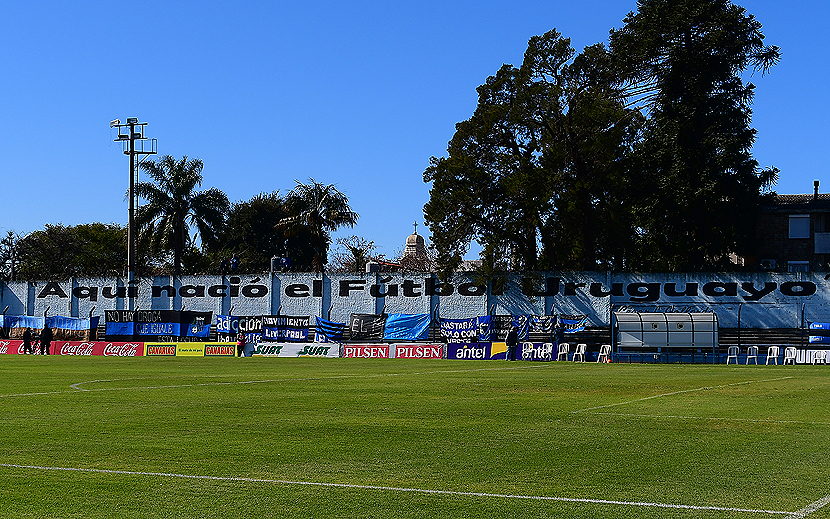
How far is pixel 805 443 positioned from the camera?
13.0 metres

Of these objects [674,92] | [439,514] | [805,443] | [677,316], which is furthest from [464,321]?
[439,514]

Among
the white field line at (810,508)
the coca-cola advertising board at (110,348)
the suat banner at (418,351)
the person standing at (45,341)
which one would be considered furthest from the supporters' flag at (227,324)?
the white field line at (810,508)

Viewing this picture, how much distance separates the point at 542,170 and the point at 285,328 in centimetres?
1961

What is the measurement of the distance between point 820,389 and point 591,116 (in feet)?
124

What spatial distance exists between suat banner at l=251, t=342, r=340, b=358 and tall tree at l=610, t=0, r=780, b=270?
20312mm

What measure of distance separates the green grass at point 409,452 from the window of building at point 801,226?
5009cm

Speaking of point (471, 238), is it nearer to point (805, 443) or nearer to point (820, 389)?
point (820, 389)

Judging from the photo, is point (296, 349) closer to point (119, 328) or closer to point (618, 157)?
point (119, 328)

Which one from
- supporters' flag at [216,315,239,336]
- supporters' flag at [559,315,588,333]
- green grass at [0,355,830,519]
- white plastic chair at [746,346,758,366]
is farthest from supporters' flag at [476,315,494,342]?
green grass at [0,355,830,519]

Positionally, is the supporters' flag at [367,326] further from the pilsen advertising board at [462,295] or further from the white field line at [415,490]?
the white field line at [415,490]

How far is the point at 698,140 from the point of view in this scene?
60.0 metres

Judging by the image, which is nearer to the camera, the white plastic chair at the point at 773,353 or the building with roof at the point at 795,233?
the white plastic chair at the point at 773,353

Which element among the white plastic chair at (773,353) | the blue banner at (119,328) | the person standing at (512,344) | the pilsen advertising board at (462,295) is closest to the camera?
the white plastic chair at (773,353)

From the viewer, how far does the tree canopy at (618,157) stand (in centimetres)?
5953
